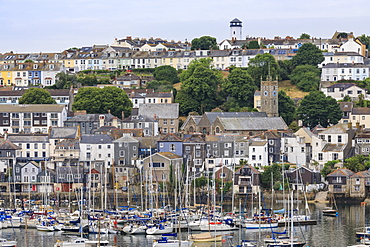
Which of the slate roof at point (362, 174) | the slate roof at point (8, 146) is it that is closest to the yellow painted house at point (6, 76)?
the slate roof at point (8, 146)

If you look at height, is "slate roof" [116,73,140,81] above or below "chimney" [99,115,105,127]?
above

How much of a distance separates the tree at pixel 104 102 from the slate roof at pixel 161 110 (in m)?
1.92

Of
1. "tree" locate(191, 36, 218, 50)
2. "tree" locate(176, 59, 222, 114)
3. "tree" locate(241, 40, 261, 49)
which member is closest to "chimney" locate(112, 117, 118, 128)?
"tree" locate(176, 59, 222, 114)

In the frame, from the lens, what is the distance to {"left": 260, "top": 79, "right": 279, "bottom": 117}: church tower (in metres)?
82.6

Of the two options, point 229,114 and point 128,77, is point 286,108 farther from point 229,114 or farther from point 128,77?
point 128,77

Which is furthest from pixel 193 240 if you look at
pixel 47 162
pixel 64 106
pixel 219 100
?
pixel 219 100

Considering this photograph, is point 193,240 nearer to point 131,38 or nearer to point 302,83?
point 302,83

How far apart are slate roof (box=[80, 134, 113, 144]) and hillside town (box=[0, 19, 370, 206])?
7 centimetres

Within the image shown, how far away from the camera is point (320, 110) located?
80375 mm

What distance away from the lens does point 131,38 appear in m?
124

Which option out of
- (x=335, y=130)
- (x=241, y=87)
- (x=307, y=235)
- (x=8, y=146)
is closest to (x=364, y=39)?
(x=241, y=87)

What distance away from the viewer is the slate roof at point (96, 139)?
71.9 meters

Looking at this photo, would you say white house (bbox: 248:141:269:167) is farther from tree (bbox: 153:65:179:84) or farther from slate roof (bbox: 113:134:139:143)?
tree (bbox: 153:65:179:84)

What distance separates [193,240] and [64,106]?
35.1m
